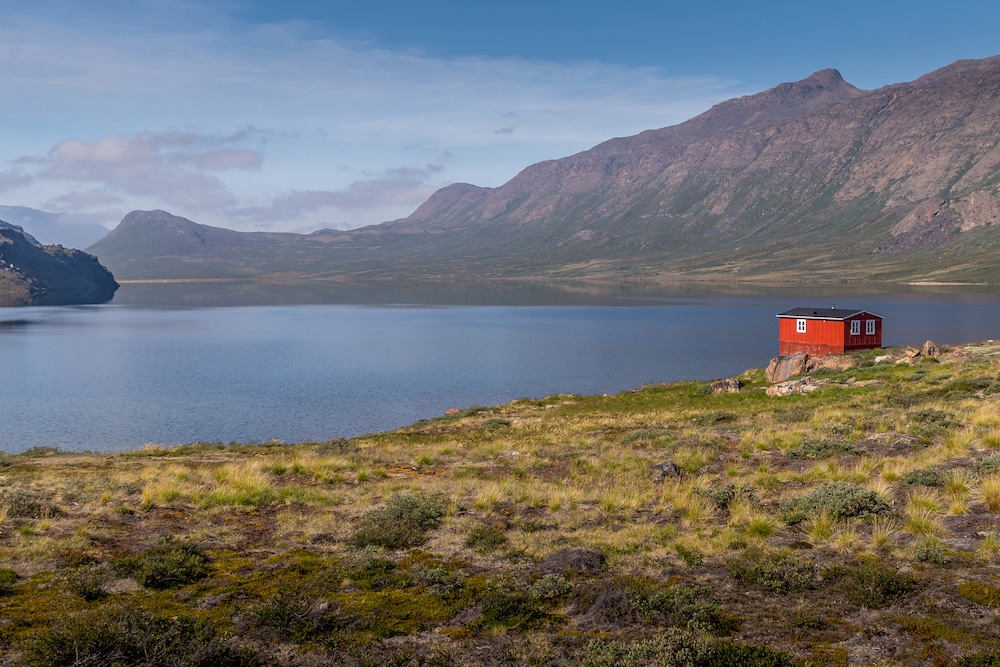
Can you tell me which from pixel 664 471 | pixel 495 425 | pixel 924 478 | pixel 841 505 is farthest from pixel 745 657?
pixel 495 425

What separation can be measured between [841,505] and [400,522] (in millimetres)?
9329

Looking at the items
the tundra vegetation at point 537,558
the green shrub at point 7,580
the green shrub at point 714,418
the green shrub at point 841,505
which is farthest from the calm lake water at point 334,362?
the green shrub at point 841,505

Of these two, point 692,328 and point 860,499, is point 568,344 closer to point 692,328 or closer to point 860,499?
point 692,328

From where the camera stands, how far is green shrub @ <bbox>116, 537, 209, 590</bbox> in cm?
1179

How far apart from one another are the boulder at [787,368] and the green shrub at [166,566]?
51.5 metres

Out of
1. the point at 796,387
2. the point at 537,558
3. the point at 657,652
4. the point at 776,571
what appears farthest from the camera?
the point at 796,387

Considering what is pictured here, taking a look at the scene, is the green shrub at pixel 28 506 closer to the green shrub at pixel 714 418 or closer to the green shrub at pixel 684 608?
the green shrub at pixel 684 608

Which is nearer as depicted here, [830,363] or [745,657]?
[745,657]

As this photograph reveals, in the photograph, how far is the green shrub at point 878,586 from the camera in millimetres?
10172

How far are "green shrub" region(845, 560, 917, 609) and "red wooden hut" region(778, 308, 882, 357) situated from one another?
5646 cm

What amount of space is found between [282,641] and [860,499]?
1174 centimetres

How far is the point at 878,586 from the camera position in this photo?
34.1ft

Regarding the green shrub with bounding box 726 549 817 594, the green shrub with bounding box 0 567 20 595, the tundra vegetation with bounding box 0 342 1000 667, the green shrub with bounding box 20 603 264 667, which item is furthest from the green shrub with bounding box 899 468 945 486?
the green shrub with bounding box 0 567 20 595

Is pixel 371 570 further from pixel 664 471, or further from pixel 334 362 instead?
pixel 334 362
